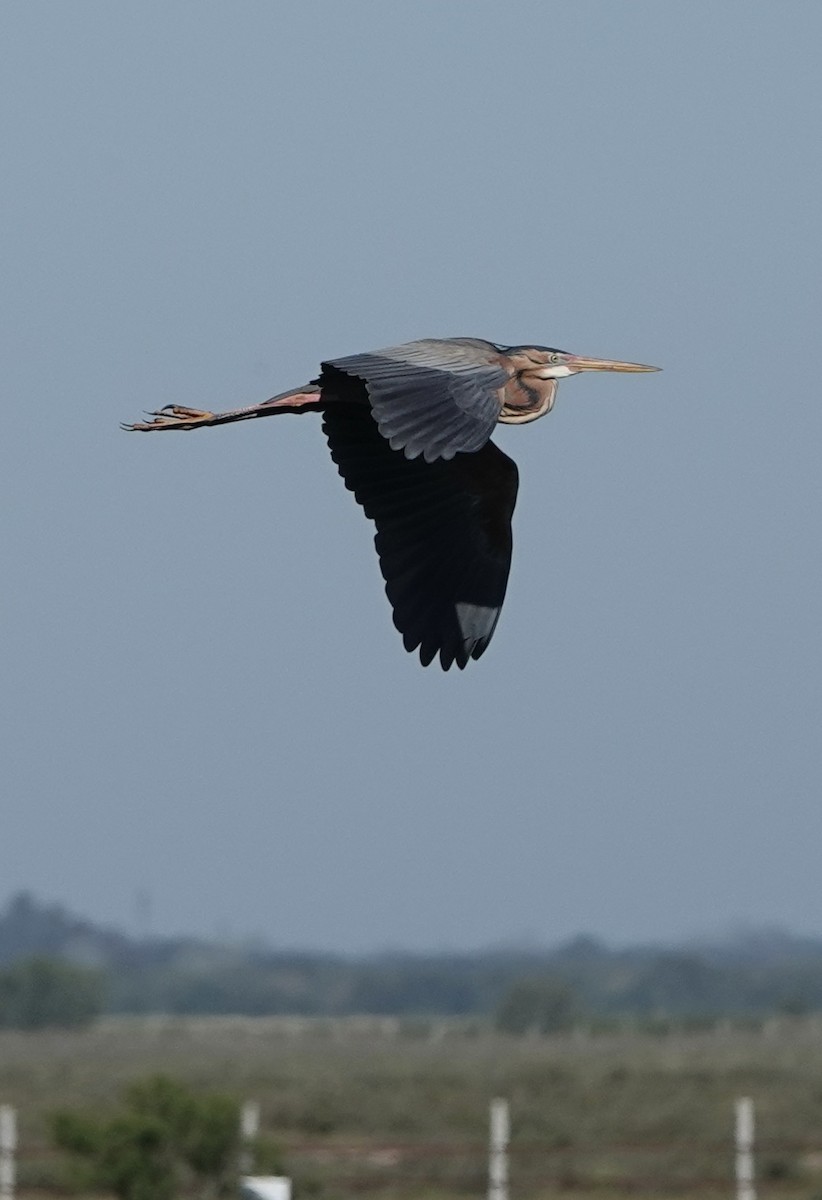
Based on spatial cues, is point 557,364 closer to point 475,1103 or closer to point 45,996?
point 475,1103

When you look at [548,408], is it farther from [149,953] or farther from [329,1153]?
[149,953]

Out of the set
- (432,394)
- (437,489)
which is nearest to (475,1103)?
(437,489)

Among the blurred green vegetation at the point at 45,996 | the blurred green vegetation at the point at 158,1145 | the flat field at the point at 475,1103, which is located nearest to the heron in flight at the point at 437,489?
the blurred green vegetation at the point at 158,1145

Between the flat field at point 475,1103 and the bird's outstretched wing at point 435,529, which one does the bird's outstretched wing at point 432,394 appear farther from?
the flat field at point 475,1103

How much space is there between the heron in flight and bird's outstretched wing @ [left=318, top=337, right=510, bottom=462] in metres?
0.02

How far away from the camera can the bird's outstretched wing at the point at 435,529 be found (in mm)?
9203

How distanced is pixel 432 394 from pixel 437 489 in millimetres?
1909

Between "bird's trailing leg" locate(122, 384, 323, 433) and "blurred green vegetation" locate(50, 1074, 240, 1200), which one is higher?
"bird's trailing leg" locate(122, 384, 323, 433)

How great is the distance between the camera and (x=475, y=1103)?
109 feet

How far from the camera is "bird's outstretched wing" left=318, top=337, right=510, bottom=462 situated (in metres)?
7.35

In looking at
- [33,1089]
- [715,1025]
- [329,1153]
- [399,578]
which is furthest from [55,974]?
[399,578]

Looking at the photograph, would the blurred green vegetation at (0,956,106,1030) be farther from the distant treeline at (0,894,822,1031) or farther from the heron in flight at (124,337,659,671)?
the heron in flight at (124,337,659,671)

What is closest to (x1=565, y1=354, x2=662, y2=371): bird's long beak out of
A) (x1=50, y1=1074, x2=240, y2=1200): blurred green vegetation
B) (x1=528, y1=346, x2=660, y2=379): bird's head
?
(x1=528, y1=346, x2=660, y2=379): bird's head

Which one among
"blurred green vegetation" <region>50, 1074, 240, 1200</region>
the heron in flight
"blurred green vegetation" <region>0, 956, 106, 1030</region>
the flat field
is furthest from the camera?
"blurred green vegetation" <region>0, 956, 106, 1030</region>
